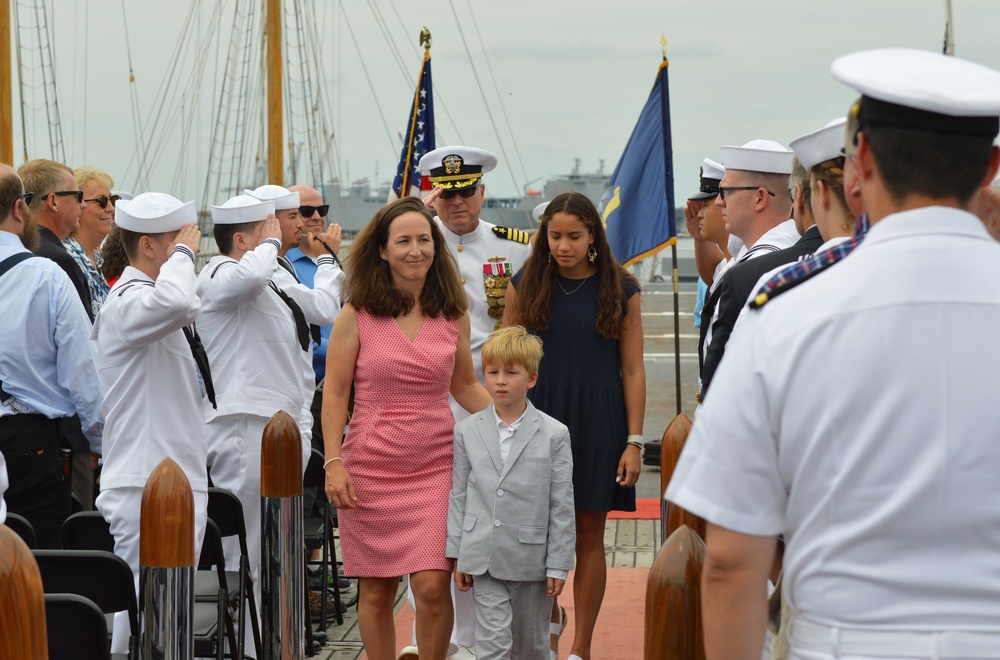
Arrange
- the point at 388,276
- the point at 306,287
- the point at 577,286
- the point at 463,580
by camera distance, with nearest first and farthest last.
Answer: the point at 463,580 → the point at 388,276 → the point at 577,286 → the point at 306,287

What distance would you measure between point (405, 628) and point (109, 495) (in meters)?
2.03

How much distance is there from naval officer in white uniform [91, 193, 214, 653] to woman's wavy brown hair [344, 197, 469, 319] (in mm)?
644

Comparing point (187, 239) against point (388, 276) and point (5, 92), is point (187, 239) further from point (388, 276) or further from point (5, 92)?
point (5, 92)

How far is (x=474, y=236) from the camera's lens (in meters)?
5.94

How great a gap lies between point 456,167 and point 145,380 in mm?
2069

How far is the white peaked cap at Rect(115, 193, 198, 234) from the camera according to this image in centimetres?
469

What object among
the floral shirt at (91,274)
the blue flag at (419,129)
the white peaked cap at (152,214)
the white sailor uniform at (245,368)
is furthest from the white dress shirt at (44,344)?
the blue flag at (419,129)

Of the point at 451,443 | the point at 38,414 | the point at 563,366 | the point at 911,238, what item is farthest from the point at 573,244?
the point at 911,238

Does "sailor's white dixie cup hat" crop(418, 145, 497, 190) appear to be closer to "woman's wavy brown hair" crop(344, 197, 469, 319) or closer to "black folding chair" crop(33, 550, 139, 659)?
"woman's wavy brown hair" crop(344, 197, 469, 319)

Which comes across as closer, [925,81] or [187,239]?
[925,81]

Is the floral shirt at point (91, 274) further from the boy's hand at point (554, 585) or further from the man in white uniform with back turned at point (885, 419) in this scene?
the man in white uniform with back turned at point (885, 419)

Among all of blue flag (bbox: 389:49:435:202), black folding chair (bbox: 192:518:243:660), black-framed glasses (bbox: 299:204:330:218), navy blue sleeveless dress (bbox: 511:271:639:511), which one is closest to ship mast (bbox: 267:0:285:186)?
blue flag (bbox: 389:49:435:202)

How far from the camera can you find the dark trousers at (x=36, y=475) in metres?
4.98

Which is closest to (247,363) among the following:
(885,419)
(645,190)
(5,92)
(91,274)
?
(91,274)
